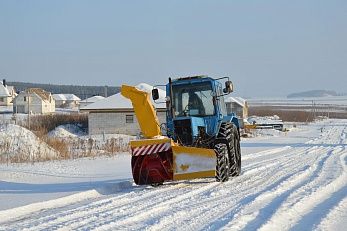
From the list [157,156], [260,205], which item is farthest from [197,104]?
[260,205]

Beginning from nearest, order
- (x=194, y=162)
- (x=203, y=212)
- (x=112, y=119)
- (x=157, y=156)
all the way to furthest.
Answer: (x=203, y=212) < (x=194, y=162) < (x=157, y=156) < (x=112, y=119)

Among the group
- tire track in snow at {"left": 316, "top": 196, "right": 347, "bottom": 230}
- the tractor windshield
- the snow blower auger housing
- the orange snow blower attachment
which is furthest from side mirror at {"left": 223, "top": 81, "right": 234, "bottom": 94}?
tire track in snow at {"left": 316, "top": 196, "right": 347, "bottom": 230}

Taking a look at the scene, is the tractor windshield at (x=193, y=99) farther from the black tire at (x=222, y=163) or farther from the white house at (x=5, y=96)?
the white house at (x=5, y=96)

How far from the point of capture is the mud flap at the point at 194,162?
37.6 ft

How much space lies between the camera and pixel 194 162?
11.5m

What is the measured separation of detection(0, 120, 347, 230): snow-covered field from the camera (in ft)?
24.1

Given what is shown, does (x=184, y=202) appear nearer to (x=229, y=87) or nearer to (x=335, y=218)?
(x=335, y=218)

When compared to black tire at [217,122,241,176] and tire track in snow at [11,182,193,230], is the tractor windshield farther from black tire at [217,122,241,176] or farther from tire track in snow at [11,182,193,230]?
tire track in snow at [11,182,193,230]

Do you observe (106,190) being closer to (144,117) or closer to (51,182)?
(144,117)

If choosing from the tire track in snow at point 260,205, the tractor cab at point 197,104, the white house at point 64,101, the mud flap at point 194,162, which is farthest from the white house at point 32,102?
the tire track in snow at point 260,205

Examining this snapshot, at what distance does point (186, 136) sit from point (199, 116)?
779mm

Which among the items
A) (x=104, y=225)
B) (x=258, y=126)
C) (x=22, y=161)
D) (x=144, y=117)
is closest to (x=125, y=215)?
(x=104, y=225)

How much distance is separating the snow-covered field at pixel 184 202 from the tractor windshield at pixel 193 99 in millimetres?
1804

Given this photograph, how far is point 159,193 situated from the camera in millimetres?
10766
